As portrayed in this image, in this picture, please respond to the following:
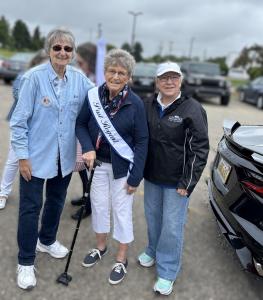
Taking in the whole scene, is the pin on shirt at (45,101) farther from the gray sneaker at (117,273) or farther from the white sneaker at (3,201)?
the white sneaker at (3,201)

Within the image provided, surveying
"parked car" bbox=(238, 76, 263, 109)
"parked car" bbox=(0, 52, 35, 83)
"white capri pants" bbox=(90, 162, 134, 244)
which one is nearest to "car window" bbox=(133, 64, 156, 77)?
"parked car" bbox=(0, 52, 35, 83)

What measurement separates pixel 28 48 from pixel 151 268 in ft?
288

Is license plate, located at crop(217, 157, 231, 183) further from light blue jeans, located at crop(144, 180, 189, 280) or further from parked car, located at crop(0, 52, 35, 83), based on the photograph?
parked car, located at crop(0, 52, 35, 83)

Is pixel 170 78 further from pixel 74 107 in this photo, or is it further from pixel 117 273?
pixel 117 273

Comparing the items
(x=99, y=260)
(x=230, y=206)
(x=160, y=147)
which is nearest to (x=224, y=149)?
(x=230, y=206)

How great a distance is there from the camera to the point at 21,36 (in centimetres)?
8625

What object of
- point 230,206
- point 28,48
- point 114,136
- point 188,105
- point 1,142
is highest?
point 188,105

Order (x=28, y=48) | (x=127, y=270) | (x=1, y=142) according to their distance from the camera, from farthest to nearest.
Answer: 1. (x=28, y=48)
2. (x=1, y=142)
3. (x=127, y=270)

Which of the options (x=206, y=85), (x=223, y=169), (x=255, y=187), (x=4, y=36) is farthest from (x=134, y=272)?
(x=4, y=36)

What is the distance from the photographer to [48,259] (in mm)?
3486

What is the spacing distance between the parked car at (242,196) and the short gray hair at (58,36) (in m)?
1.55

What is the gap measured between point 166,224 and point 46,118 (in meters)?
1.21

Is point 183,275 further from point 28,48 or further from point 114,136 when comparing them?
point 28,48

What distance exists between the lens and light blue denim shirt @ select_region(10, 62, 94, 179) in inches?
113
